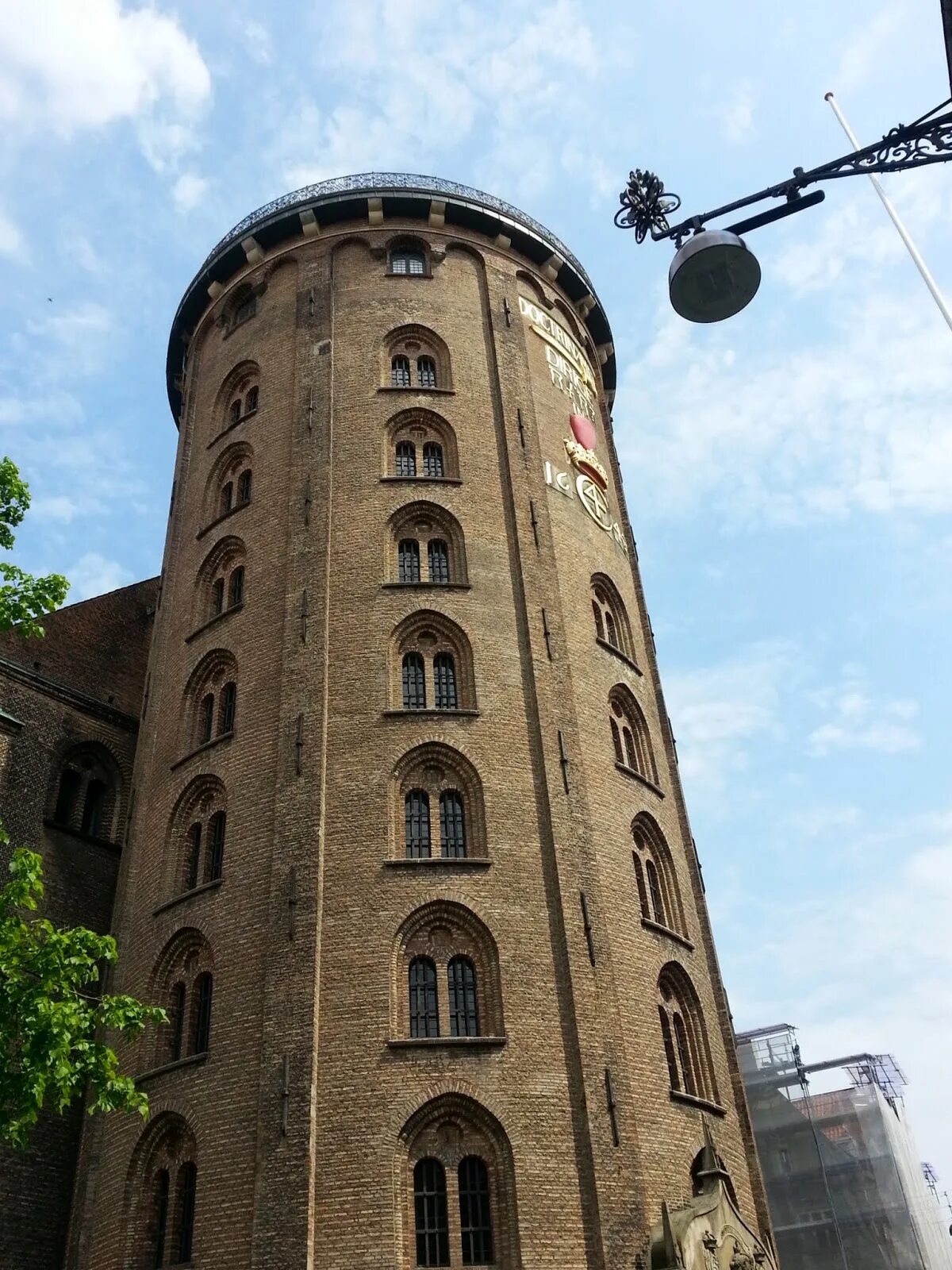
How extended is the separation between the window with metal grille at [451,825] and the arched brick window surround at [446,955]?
4.54ft

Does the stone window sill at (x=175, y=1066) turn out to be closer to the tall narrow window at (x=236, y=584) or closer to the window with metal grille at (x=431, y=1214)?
the window with metal grille at (x=431, y=1214)

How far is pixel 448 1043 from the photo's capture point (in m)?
18.3

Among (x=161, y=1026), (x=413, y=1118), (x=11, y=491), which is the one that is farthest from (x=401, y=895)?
(x=11, y=491)

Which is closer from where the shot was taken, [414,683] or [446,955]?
[446,955]

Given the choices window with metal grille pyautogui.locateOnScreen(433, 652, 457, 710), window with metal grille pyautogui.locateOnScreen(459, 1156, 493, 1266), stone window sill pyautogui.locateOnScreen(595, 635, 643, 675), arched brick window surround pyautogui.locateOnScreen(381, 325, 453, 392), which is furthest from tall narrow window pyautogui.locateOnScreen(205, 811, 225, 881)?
arched brick window surround pyautogui.locateOnScreen(381, 325, 453, 392)

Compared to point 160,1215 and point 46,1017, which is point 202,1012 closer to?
point 160,1215

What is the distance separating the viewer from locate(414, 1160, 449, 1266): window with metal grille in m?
17.0

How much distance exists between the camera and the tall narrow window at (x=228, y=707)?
78.8 ft

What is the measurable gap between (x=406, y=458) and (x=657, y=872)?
446 inches

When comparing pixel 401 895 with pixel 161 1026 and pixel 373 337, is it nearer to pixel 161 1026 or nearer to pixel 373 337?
pixel 161 1026

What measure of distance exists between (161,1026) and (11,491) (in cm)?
1067

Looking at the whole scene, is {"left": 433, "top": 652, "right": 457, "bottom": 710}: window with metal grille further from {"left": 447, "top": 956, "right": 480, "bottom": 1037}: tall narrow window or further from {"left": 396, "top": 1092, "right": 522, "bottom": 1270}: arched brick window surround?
{"left": 396, "top": 1092, "right": 522, "bottom": 1270}: arched brick window surround

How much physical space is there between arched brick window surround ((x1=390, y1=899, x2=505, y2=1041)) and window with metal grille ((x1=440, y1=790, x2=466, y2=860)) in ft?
4.54

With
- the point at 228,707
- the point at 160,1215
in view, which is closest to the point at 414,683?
the point at 228,707
